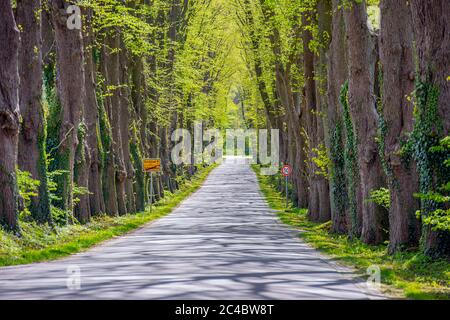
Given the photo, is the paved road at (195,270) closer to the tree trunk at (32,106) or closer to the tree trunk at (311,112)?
the tree trunk at (32,106)

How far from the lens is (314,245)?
1093 inches

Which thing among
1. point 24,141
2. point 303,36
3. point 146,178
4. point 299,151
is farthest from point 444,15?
point 146,178

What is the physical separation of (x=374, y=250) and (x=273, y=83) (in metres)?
33.6

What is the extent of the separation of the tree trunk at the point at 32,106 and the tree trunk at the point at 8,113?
127 inches

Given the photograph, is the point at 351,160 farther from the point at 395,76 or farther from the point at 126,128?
the point at 126,128

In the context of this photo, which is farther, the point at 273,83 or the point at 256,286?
the point at 273,83

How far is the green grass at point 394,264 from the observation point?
52.3ft

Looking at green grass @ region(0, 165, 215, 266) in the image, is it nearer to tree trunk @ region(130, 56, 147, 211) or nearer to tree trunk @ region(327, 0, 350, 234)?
tree trunk @ region(130, 56, 147, 211)

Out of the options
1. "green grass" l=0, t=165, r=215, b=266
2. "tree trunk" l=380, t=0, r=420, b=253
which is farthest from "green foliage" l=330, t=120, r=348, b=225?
"tree trunk" l=380, t=0, r=420, b=253

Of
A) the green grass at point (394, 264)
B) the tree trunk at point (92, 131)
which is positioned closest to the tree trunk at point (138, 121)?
the tree trunk at point (92, 131)

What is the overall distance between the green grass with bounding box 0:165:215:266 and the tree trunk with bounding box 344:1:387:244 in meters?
7.97

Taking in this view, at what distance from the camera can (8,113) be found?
79.0 ft

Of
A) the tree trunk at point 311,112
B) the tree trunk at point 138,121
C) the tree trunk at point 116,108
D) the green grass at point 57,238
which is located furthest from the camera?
the tree trunk at point 138,121

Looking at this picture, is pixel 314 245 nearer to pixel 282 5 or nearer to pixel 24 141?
pixel 24 141
